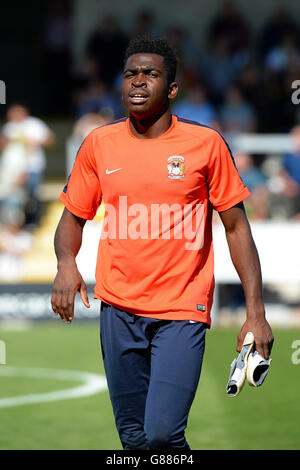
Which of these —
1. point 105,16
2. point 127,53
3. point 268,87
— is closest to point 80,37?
point 105,16

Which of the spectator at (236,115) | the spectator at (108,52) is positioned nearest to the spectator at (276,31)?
the spectator at (236,115)

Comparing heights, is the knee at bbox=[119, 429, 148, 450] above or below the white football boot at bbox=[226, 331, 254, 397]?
below

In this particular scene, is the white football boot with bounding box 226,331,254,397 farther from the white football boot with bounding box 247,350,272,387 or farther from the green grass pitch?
the green grass pitch

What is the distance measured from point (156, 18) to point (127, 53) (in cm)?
1486

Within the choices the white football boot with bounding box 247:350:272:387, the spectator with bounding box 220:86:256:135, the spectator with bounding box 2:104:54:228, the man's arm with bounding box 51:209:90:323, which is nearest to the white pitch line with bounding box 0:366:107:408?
the man's arm with bounding box 51:209:90:323

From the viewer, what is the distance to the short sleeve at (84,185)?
217 inches

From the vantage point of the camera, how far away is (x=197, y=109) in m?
15.4

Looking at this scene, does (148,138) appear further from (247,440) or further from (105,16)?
(105,16)

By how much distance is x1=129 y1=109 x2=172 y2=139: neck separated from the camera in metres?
5.37

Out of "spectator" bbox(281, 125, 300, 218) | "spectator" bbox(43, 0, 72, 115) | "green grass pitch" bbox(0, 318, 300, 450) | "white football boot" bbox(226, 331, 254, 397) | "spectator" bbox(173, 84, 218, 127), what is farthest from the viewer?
"spectator" bbox(43, 0, 72, 115)

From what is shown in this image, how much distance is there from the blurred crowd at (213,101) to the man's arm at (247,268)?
9.03 m

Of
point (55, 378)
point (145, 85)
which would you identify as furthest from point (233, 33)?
point (145, 85)

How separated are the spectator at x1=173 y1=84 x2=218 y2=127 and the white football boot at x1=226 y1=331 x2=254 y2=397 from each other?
10260mm

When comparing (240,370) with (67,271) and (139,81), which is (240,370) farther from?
(139,81)
